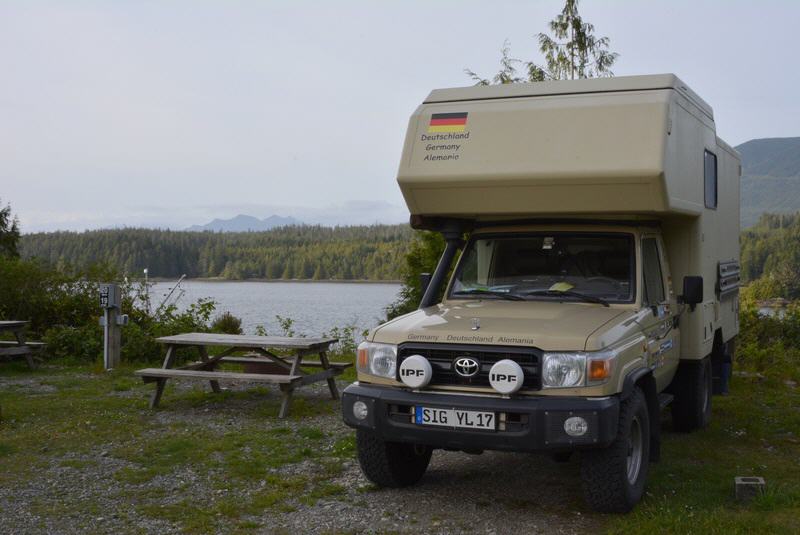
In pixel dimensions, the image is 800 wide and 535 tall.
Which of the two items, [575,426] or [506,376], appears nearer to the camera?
[575,426]

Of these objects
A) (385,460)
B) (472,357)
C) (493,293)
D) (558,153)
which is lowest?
(385,460)

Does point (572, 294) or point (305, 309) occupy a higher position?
point (572, 294)

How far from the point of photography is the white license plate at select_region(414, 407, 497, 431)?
214 inches

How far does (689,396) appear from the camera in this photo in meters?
8.20

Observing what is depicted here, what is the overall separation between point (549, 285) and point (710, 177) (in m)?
2.76

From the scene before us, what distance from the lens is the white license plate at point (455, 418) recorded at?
5440 mm

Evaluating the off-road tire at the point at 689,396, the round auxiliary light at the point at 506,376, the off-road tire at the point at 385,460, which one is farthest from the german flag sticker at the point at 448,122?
the off-road tire at the point at 689,396

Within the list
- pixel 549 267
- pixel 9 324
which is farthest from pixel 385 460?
pixel 9 324

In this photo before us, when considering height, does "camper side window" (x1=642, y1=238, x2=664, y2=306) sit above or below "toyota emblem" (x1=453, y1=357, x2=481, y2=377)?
above

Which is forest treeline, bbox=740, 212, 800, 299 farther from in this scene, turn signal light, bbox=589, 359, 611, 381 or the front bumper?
the front bumper

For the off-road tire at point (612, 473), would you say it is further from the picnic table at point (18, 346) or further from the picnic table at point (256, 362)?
the picnic table at point (18, 346)

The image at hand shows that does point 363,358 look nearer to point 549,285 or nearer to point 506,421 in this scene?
point 506,421

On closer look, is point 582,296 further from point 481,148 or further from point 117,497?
point 117,497

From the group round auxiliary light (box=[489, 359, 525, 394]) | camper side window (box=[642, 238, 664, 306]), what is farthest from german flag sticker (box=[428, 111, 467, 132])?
round auxiliary light (box=[489, 359, 525, 394])
